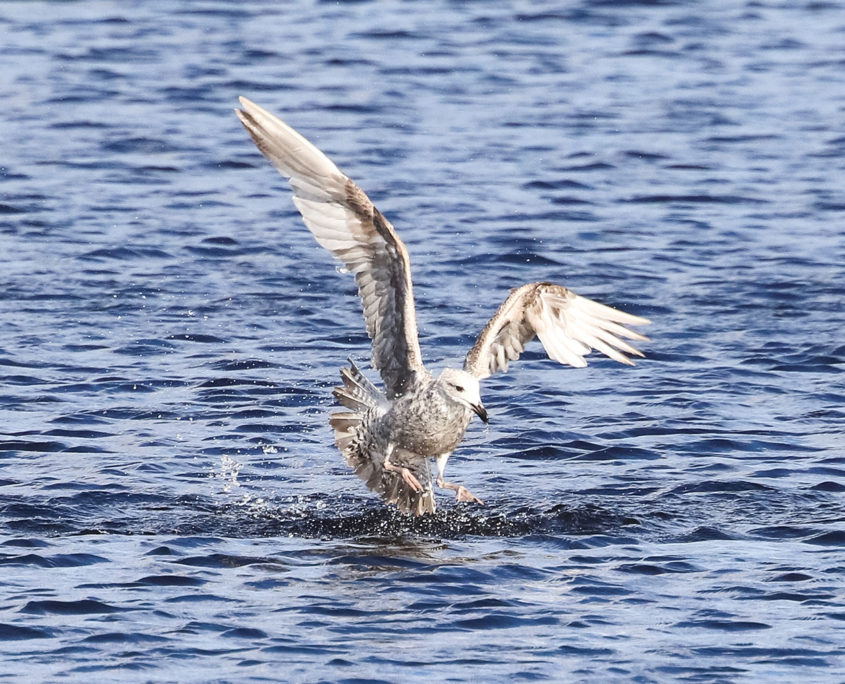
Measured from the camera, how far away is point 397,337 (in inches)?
389

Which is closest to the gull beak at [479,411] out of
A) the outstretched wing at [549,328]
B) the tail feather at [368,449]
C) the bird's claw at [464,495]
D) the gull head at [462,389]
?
the gull head at [462,389]

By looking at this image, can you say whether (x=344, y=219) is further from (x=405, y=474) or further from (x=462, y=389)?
(x=405, y=474)

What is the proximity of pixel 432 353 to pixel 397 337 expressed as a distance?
10.1 feet

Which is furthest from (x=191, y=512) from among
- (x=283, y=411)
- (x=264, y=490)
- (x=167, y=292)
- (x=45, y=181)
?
(x=45, y=181)

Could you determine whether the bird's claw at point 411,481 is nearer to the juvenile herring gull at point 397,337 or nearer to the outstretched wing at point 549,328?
the juvenile herring gull at point 397,337

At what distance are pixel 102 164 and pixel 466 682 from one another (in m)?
11.9

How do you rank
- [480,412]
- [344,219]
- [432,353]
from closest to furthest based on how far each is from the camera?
1. [480,412]
2. [344,219]
3. [432,353]

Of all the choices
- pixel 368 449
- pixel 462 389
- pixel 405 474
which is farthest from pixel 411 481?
pixel 462 389

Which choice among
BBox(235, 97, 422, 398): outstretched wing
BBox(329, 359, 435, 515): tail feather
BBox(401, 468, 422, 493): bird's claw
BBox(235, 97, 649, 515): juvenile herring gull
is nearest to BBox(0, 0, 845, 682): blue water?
BBox(329, 359, 435, 515): tail feather

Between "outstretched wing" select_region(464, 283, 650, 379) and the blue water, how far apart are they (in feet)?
2.77

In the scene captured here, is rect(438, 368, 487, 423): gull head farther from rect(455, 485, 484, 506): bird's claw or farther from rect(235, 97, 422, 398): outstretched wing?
rect(455, 485, 484, 506): bird's claw

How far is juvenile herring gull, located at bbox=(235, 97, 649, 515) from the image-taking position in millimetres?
9438

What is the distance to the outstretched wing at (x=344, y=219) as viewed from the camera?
9398 mm

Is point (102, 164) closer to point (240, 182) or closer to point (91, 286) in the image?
point (240, 182)
